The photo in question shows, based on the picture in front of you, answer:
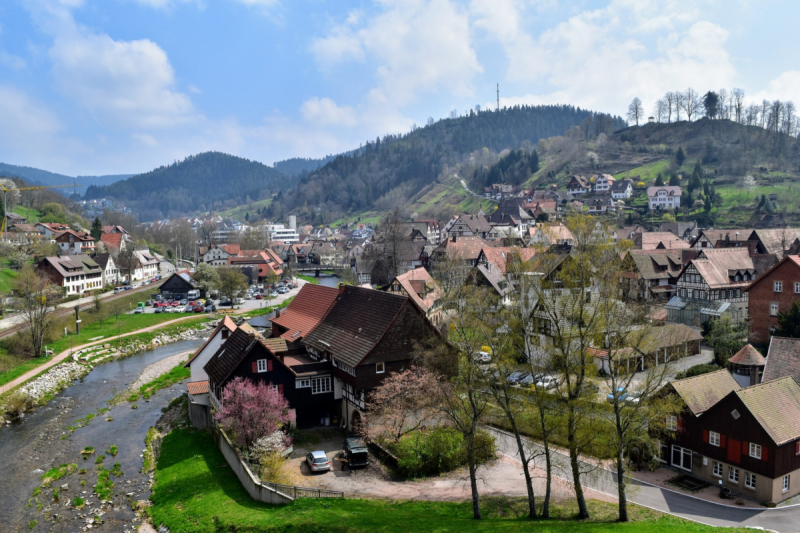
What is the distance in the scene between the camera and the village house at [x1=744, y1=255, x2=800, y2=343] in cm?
3938

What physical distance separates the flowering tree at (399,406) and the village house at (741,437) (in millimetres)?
11746

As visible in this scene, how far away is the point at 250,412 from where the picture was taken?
83.6ft

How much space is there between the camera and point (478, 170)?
19750cm

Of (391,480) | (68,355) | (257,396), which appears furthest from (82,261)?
(391,480)

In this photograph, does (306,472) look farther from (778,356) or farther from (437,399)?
(778,356)

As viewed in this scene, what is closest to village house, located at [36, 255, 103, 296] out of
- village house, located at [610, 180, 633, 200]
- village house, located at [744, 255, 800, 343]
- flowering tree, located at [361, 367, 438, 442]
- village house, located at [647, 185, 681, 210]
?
flowering tree, located at [361, 367, 438, 442]

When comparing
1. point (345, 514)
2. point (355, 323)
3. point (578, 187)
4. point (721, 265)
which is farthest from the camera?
point (578, 187)

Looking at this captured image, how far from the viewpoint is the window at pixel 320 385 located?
30375mm

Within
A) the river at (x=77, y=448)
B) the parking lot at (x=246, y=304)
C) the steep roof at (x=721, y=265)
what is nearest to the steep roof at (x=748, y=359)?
the steep roof at (x=721, y=265)

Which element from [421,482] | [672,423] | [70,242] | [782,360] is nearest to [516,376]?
[672,423]

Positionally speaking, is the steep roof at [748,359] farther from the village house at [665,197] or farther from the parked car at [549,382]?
the village house at [665,197]

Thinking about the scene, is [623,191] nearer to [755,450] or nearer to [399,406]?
[755,450]

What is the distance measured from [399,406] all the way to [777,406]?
54.9 ft

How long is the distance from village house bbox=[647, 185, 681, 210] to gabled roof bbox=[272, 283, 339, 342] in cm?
9818
